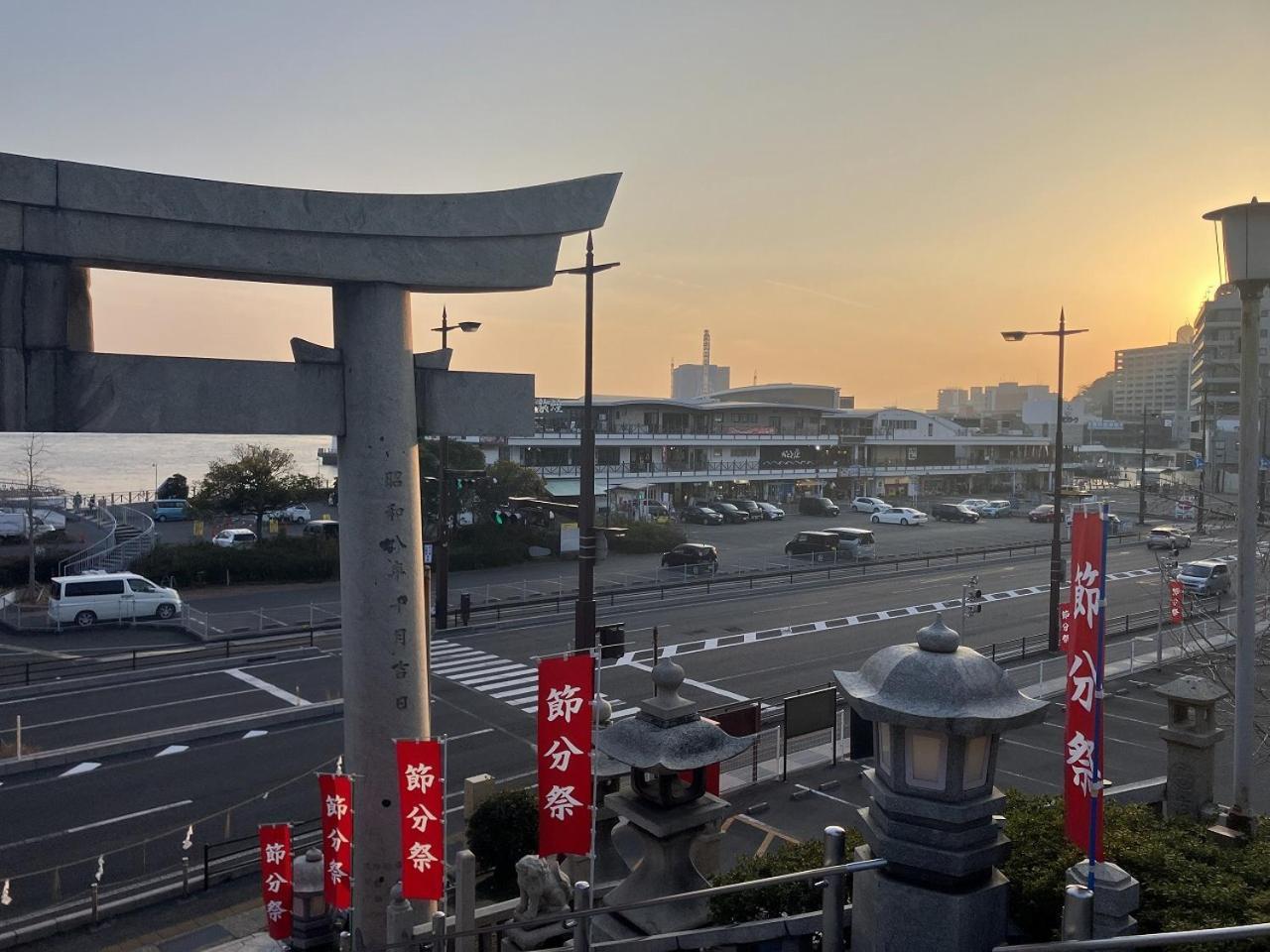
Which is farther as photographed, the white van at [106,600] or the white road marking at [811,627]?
the white van at [106,600]

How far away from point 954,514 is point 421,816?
61804mm

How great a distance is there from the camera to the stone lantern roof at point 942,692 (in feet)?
18.9

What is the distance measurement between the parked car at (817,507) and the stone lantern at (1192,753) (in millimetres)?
55106

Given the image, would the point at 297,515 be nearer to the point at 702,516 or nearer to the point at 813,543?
the point at 702,516

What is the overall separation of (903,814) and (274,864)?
7.83 m

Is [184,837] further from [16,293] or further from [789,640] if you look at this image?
[789,640]

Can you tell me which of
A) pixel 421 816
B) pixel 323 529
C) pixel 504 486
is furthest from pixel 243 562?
pixel 421 816

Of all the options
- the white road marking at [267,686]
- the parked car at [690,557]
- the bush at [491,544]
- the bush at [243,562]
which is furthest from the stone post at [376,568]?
the bush at [491,544]

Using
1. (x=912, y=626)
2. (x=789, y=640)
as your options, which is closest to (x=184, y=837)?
(x=789, y=640)

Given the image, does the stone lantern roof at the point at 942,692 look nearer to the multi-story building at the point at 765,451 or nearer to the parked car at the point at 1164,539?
the parked car at the point at 1164,539

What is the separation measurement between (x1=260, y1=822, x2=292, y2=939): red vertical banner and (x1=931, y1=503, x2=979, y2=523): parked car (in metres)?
61.0

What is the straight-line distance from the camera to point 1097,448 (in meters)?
108

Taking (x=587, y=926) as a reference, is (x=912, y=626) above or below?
below

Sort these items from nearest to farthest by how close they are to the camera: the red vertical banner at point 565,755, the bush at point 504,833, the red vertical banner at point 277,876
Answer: the red vertical banner at point 565,755 → the red vertical banner at point 277,876 → the bush at point 504,833
